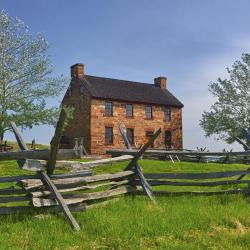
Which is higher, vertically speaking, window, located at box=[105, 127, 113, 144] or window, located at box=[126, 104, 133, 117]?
window, located at box=[126, 104, 133, 117]

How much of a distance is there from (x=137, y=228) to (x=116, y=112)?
3304 centimetres

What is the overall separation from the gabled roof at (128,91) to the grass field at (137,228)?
30.4m

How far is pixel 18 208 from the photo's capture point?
29.7 ft

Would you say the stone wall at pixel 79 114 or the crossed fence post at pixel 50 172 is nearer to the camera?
the crossed fence post at pixel 50 172

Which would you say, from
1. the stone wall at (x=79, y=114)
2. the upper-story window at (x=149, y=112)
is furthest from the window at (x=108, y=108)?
the upper-story window at (x=149, y=112)

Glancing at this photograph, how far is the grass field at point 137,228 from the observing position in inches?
291

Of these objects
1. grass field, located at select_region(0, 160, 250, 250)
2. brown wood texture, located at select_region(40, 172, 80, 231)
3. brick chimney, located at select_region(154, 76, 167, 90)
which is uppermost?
brick chimney, located at select_region(154, 76, 167, 90)

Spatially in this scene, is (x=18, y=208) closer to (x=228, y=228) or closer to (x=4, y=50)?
(x=228, y=228)

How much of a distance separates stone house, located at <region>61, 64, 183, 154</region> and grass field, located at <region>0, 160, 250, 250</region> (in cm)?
2904

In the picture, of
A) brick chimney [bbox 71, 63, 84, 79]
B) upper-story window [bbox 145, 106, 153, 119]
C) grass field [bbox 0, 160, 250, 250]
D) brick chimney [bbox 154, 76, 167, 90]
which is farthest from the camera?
brick chimney [bbox 154, 76, 167, 90]

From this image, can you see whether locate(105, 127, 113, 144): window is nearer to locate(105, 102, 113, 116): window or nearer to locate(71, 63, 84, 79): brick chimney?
locate(105, 102, 113, 116): window

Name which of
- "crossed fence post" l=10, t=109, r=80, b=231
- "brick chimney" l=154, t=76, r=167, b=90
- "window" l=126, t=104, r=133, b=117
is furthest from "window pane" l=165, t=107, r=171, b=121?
"crossed fence post" l=10, t=109, r=80, b=231

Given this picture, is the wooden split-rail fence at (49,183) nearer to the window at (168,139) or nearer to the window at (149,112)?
the window at (149,112)

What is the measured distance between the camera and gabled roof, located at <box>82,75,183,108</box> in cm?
4066
